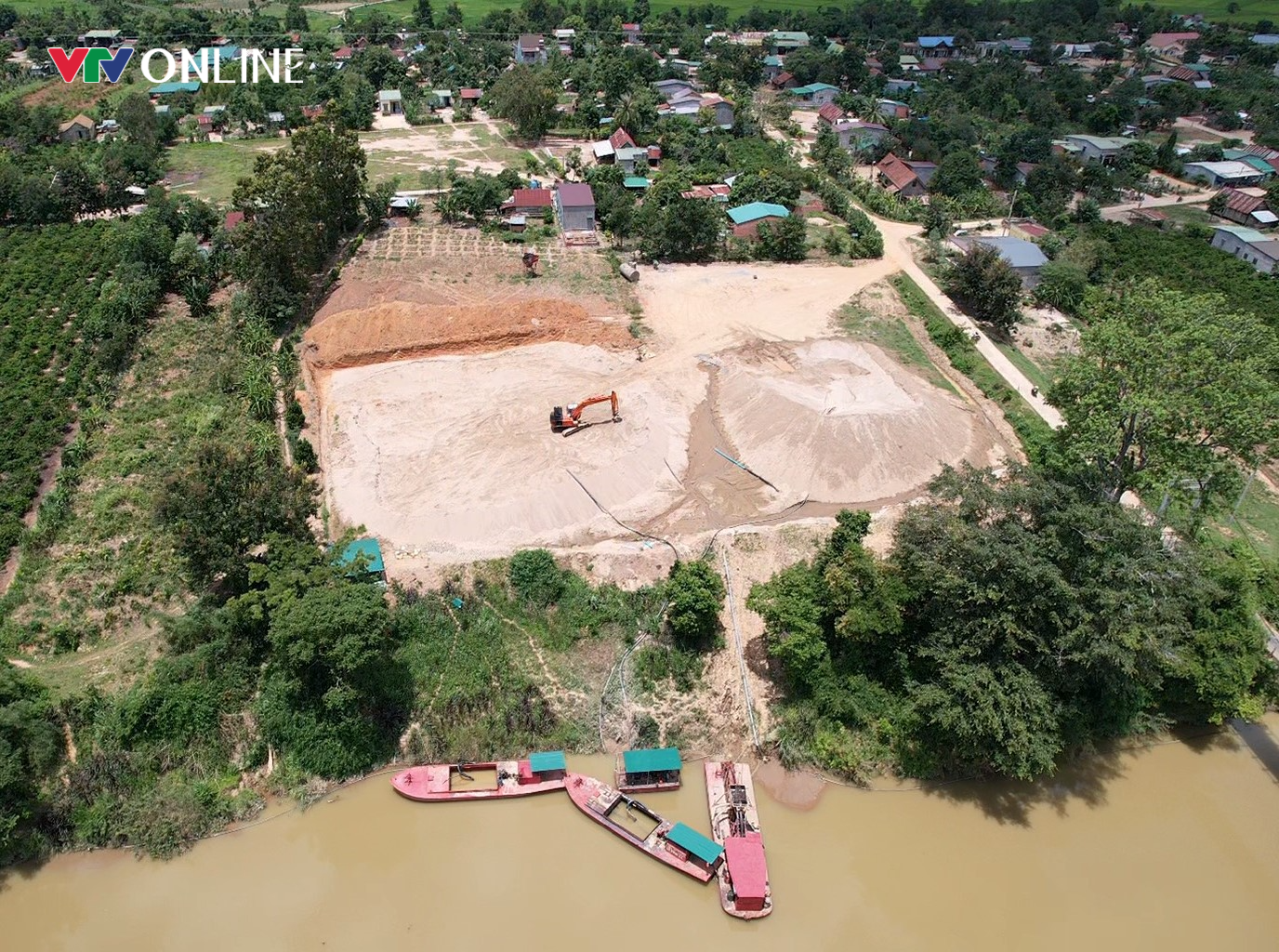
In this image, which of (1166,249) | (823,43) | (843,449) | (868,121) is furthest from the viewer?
(823,43)

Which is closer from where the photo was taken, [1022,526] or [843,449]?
[1022,526]

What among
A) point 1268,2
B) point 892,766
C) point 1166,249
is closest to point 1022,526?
point 892,766

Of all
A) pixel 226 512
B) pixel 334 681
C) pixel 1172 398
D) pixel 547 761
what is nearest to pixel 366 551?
pixel 226 512

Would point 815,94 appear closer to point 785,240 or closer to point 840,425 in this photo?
point 785,240

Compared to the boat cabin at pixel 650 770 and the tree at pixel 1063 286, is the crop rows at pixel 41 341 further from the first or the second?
the tree at pixel 1063 286

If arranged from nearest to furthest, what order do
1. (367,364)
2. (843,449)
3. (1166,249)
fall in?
(843,449) → (367,364) → (1166,249)

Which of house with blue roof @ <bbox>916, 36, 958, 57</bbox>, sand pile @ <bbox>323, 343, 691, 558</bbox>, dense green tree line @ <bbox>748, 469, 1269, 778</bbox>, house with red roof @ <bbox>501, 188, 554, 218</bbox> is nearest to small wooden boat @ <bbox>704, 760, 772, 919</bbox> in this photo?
dense green tree line @ <bbox>748, 469, 1269, 778</bbox>

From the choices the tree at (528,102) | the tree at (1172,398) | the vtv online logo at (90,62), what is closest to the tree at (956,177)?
the tree at (528,102)

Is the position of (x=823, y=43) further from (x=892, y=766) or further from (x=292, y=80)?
(x=892, y=766)
